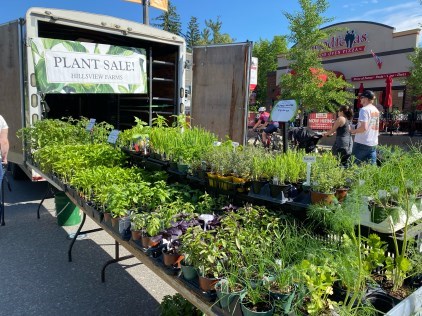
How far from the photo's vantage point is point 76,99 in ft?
33.2

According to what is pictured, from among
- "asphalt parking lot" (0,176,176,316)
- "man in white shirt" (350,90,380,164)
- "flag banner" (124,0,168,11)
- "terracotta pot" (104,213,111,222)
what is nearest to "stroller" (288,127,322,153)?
"man in white shirt" (350,90,380,164)

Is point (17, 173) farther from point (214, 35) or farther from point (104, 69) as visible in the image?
point (214, 35)

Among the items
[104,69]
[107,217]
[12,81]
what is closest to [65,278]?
[107,217]

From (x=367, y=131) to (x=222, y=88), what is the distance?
104 inches

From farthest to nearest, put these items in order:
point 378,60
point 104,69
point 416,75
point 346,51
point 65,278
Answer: point 346,51 → point 378,60 → point 416,75 → point 104,69 → point 65,278

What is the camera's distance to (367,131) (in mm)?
4996

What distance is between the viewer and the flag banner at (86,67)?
5.35 meters

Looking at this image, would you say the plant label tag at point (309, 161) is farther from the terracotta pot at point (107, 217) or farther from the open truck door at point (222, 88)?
the open truck door at point (222, 88)

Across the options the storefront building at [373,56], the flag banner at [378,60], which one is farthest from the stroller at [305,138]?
the flag banner at [378,60]

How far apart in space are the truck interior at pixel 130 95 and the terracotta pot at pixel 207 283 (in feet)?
17.0

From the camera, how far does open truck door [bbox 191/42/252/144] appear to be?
5941mm

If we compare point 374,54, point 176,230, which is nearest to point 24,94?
point 176,230

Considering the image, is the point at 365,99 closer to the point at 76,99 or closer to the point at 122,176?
the point at 122,176

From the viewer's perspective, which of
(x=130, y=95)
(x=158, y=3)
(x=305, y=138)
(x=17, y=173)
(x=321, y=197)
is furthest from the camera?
(x=158, y=3)
